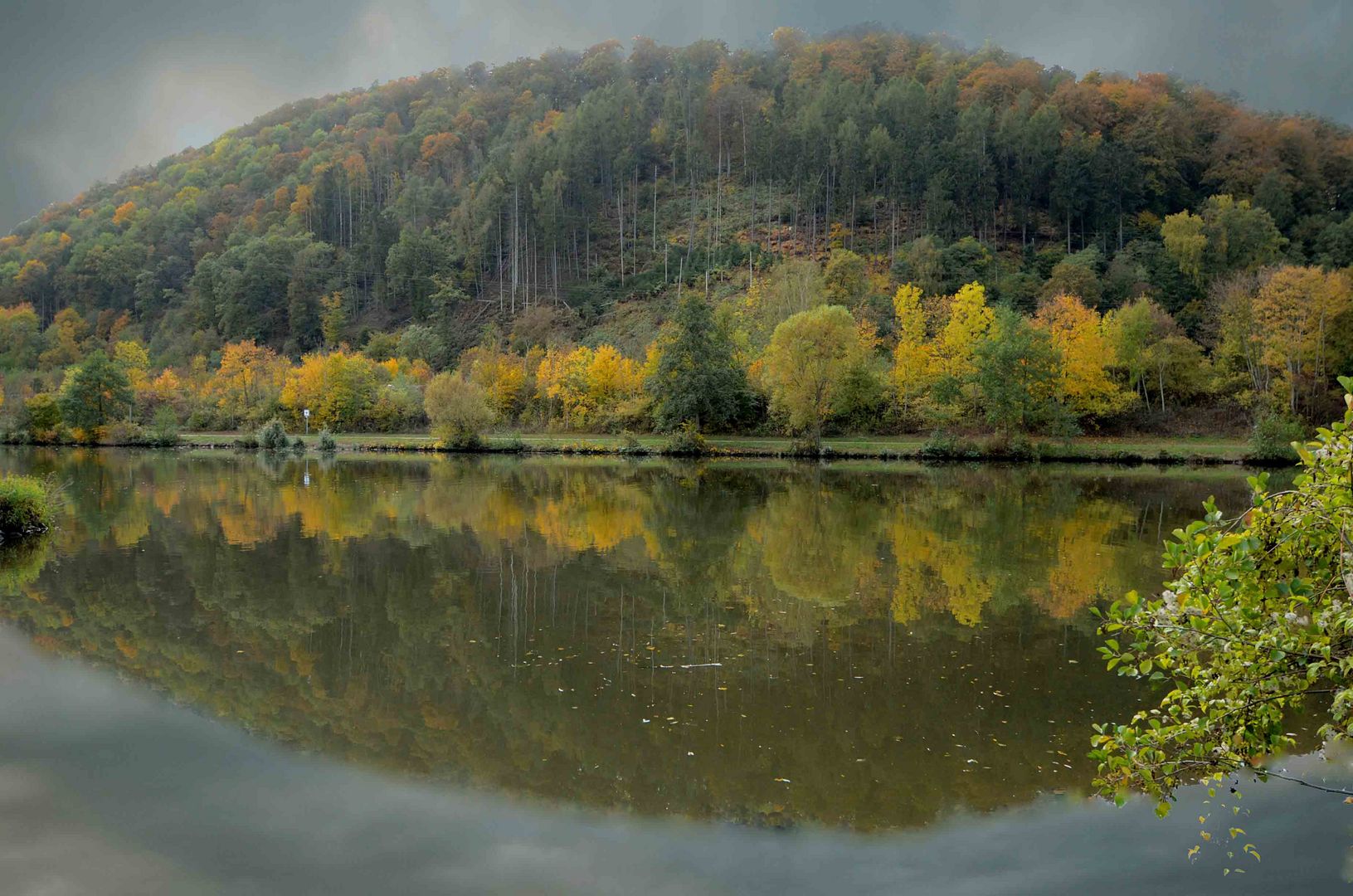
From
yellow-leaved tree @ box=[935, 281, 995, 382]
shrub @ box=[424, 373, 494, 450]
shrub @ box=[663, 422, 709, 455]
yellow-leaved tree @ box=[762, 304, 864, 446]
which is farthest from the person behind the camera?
shrub @ box=[424, 373, 494, 450]

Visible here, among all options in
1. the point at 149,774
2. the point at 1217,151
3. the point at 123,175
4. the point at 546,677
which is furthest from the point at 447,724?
the point at 123,175

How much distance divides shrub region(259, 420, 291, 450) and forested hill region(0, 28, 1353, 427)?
33.6m

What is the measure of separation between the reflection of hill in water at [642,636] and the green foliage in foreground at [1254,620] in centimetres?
370

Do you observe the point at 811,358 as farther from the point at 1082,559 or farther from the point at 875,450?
the point at 1082,559

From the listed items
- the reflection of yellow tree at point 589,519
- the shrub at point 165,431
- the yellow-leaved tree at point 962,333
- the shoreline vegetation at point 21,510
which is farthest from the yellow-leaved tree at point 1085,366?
the shrub at point 165,431

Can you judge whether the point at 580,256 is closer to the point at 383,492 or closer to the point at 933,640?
the point at 383,492

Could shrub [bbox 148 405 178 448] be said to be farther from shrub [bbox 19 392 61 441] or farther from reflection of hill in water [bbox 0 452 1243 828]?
reflection of hill in water [bbox 0 452 1243 828]

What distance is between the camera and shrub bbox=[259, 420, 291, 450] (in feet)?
213

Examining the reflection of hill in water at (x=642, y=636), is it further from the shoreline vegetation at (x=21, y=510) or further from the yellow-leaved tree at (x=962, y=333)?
the yellow-leaved tree at (x=962, y=333)

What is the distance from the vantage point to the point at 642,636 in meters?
14.1

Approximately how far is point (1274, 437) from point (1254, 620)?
5216 centimetres

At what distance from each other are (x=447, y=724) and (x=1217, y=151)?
122 metres

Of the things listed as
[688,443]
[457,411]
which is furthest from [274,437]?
[688,443]

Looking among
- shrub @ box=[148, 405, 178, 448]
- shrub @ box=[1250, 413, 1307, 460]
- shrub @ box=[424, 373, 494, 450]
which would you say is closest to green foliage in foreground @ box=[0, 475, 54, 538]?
shrub @ box=[424, 373, 494, 450]
